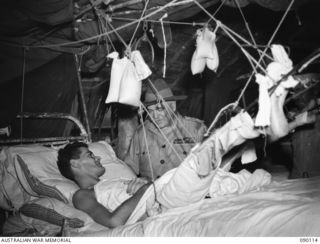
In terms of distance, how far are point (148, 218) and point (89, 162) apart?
3.51 feet

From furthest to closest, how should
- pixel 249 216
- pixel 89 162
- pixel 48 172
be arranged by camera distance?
pixel 48 172 → pixel 89 162 → pixel 249 216

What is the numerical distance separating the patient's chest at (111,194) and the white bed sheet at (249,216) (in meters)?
0.40

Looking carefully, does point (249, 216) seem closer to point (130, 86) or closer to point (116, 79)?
point (130, 86)

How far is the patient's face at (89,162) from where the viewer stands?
9.10 ft

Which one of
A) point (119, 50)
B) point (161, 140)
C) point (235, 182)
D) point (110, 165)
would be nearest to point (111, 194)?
point (110, 165)

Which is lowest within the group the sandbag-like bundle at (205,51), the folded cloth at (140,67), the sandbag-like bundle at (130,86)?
the sandbag-like bundle at (130,86)

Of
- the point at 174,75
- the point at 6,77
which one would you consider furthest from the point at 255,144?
the point at 174,75

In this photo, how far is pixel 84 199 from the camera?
244 centimetres

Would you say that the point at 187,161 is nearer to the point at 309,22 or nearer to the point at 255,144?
the point at 255,144

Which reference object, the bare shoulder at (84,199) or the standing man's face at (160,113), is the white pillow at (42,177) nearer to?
the bare shoulder at (84,199)

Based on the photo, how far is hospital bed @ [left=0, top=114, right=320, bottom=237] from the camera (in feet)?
4.71

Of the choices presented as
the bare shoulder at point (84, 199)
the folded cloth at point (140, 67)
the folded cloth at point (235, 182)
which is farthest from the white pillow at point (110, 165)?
the folded cloth at point (140, 67)

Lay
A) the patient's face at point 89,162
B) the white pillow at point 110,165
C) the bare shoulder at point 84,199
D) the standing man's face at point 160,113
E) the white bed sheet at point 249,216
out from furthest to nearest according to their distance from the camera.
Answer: the standing man's face at point 160,113
the white pillow at point 110,165
the patient's face at point 89,162
the bare shoulder at point 84,199
the white bed sheet at point 249,216

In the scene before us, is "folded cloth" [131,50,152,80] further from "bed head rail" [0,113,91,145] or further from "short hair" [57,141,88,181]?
"bed head rail" [0,113,91,145]
